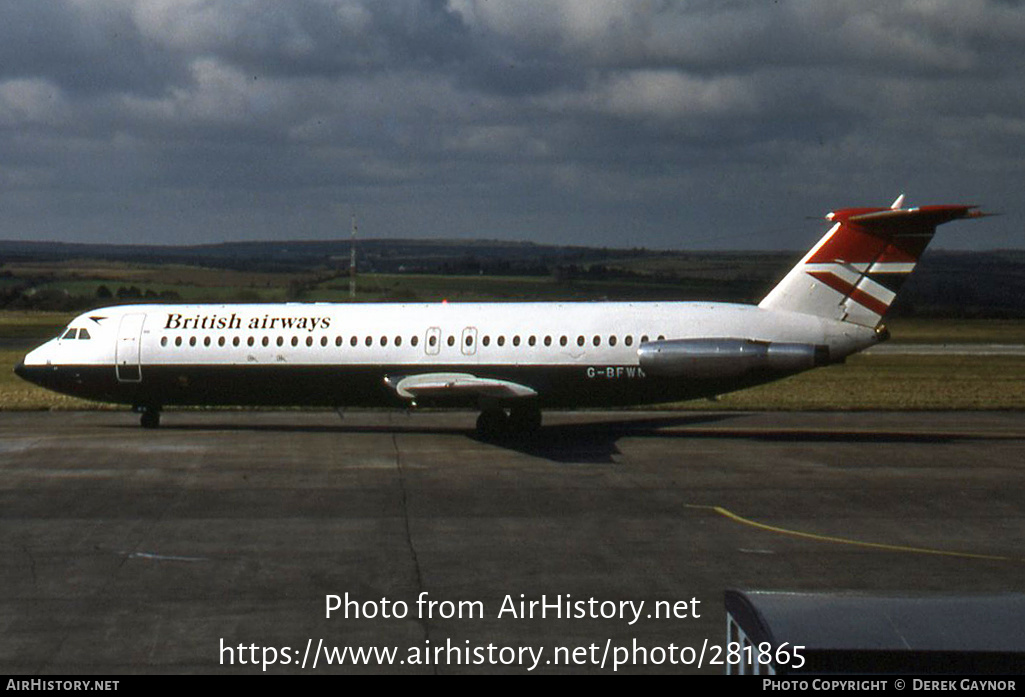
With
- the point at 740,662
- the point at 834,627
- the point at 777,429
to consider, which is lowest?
the point at 777,429

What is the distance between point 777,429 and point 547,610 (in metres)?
18.0

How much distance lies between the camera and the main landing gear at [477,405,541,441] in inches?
1111

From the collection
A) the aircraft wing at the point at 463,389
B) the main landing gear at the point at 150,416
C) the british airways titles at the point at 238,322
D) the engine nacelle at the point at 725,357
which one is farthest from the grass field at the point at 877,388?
the aircraft wing at the point at 463,389

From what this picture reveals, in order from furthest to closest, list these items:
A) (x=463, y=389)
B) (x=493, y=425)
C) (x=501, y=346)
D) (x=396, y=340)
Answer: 1. (x=493, y=425)
2. (x=396, y=340)
3. (x=501, y=346)
4. (x=463, y=389)

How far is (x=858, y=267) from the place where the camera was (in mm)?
26359

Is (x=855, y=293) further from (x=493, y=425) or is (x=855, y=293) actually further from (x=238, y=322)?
(x=238, y=322)

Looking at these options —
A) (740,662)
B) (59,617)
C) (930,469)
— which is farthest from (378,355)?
(740,662)

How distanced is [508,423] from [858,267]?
858 cm

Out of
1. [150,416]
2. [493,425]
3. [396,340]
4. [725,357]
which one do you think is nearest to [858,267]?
[725,357]

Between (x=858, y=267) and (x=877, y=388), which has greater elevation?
(x=858, y=267)

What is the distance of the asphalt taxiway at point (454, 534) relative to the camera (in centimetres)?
1252


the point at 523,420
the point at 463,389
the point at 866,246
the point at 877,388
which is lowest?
the point at 877,388

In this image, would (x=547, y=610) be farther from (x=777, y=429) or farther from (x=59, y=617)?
(x=777, y=429)
